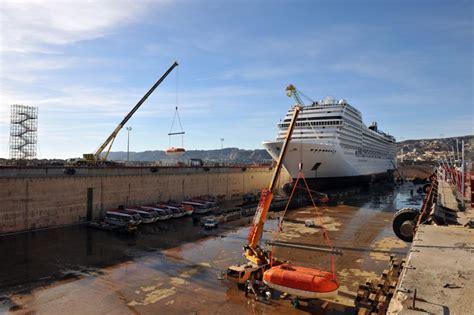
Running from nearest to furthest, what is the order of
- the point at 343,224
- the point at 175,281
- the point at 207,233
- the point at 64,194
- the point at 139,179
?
the point at 175,281
the point at 207,233
the point at 64,194
the point at 343,224
the point at 139,179

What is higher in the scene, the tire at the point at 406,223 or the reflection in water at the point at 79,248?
the tire at the point at 406,223

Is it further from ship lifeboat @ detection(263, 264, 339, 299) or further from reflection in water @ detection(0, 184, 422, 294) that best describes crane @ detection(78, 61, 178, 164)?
ship lifeboat @ detection(263, 264, 339, 299)

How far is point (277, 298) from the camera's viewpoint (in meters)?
18.0

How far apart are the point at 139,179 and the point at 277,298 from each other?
3343 cm

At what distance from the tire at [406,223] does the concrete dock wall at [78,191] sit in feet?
106

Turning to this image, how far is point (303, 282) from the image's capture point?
53.9ft

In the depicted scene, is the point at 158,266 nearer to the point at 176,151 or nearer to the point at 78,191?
the point at 78,191

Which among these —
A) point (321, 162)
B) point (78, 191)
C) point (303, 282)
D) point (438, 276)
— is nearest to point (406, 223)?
point (303, 282)

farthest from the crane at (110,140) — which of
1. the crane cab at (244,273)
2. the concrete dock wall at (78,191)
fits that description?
the crane cab at (244,273)

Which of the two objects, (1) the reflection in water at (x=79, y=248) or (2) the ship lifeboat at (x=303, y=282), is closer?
(2) the ship lifeboat at (x=303, y=282)

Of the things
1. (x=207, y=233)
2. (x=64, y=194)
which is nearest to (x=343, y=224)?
(x=207, y=233)

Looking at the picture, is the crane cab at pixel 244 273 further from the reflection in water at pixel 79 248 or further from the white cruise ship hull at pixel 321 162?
the white cruise ship hull at pixel 321 162

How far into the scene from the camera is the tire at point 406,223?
2114 centimetres

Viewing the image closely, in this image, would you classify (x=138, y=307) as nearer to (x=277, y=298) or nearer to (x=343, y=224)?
(x=277, y=298)
